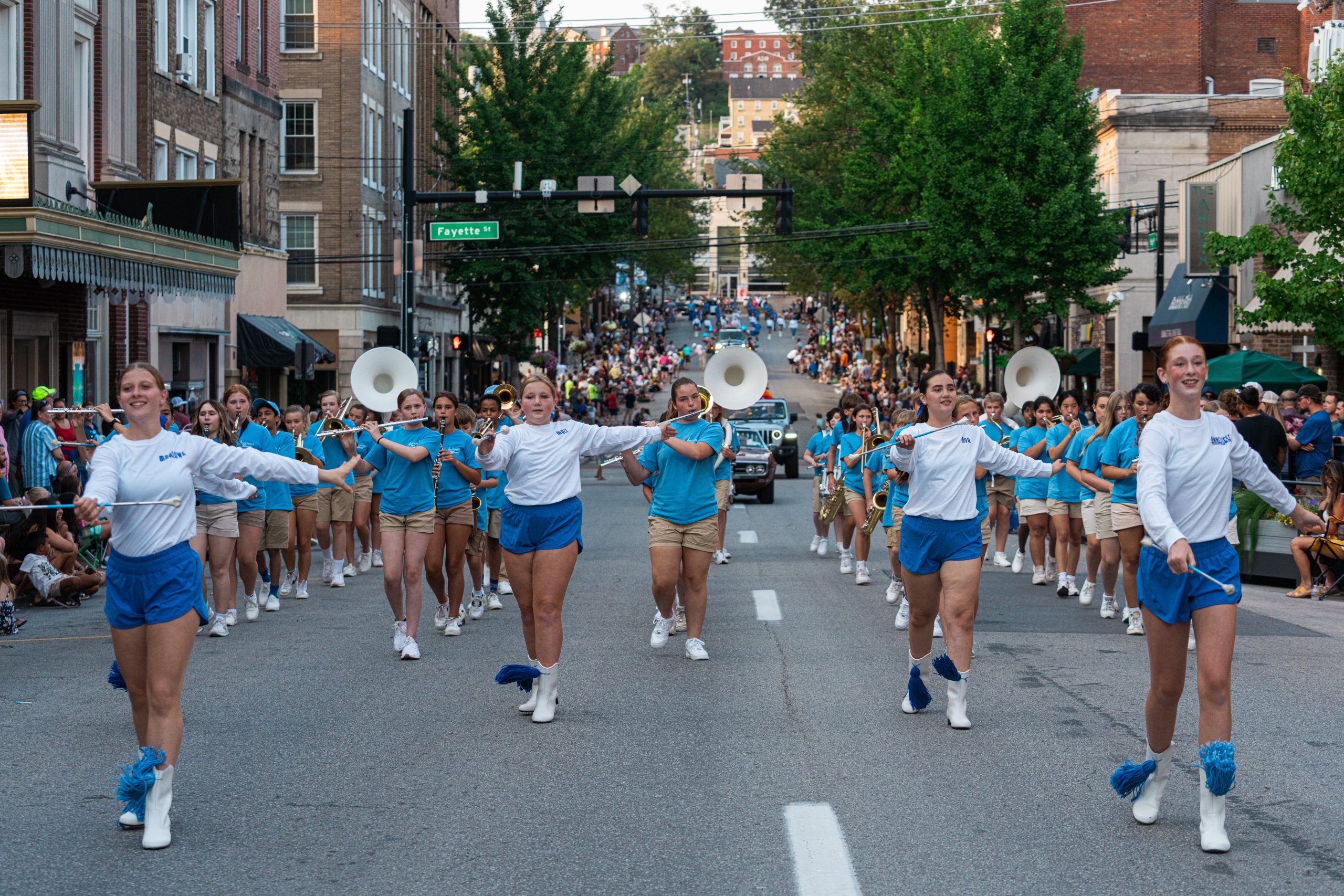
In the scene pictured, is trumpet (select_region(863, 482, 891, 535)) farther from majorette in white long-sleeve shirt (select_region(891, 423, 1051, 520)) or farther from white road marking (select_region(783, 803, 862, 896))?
white road marking (select_region(783, 803, 862, 896))

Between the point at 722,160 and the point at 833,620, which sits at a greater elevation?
the point at 722,160

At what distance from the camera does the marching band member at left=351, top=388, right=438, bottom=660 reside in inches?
443

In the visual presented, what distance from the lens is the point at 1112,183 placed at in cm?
4678

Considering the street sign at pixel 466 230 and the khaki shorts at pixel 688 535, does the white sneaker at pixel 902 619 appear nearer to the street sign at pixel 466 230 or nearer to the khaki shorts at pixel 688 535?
the khaki shorts at pixel 688 535

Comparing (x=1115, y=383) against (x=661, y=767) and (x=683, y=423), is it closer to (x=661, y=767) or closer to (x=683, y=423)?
(x=683, y=423)

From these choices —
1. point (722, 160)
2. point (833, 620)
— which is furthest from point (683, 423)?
point (722, 160)

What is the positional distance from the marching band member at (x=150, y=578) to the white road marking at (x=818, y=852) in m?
2.54

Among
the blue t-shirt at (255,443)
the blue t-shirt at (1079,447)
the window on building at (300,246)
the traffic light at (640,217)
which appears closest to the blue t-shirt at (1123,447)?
the blue t-shirt at (1079,447)

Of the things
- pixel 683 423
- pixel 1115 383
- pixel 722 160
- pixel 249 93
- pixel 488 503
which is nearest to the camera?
pixel 683 423

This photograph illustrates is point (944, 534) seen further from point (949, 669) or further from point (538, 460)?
point (538, 460)

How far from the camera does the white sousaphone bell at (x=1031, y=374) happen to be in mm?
13836

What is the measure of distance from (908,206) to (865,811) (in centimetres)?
4342

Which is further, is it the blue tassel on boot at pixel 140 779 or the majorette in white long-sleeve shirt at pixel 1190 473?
the majorette in white long-sleeve shirt at pixel 1190 473

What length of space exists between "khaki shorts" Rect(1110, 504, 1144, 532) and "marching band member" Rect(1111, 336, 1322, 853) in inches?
193
